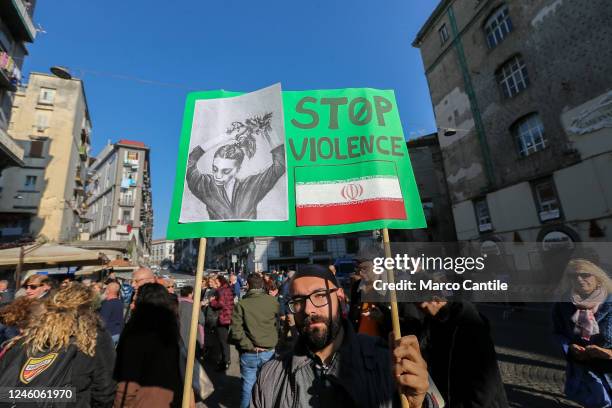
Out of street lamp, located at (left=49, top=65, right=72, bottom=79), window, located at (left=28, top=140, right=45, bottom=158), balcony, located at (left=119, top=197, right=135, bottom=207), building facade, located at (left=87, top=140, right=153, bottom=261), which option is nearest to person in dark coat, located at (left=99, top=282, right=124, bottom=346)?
street lamp, located at (left=49, top=65, right=72, bottom=79)

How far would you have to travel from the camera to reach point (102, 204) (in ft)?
179

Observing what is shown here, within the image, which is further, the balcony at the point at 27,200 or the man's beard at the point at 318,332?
the balcony at the point at 27,200

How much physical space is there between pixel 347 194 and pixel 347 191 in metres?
0.02

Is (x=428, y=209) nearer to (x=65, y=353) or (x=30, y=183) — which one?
(x=65, y=353)

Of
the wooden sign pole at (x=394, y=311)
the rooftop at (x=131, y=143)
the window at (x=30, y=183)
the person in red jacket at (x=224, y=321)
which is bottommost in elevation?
the person in red jacket at (x=224, y=321)

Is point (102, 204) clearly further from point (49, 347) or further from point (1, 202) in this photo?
point (49, 347)

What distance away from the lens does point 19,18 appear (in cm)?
1603

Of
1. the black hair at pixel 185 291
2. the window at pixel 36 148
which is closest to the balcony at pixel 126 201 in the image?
the window at pixel 36 148

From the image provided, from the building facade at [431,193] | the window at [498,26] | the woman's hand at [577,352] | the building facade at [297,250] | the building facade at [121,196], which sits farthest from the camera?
the building facade at [121,196]

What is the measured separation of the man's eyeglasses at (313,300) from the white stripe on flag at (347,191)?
0.79m

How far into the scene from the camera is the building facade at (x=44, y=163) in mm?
25062

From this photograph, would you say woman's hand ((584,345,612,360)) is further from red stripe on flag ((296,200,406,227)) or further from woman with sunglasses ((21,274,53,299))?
woman with sunglasses ((21,274,53,299))

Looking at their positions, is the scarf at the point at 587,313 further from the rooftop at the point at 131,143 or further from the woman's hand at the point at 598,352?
the rooftop at the point at 131,143

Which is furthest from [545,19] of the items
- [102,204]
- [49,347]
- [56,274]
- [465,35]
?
[102,204]
